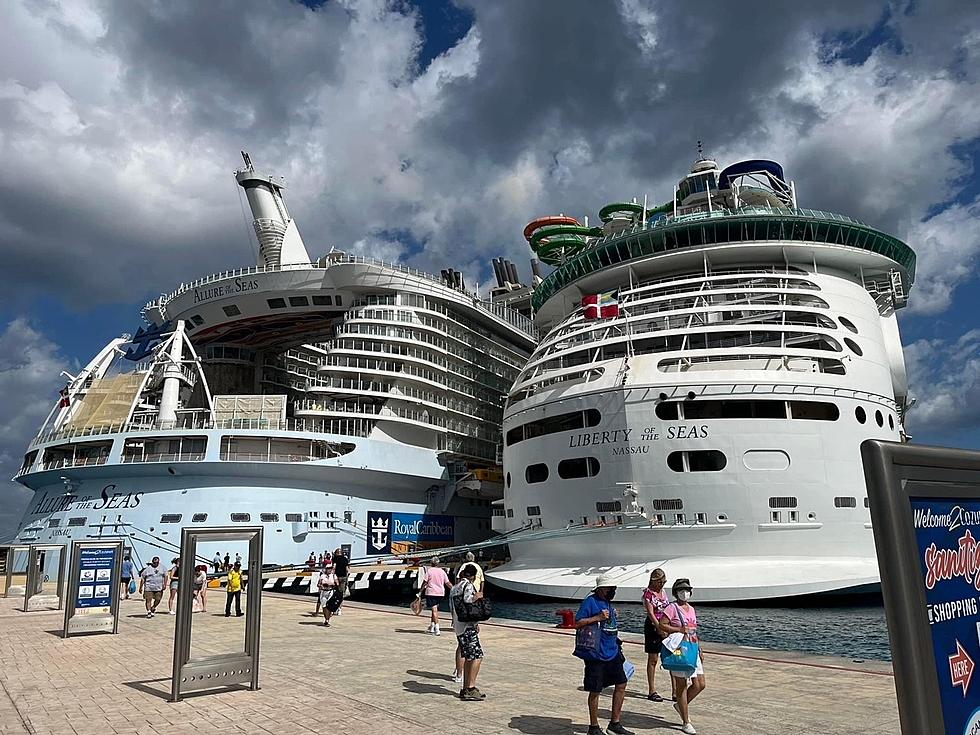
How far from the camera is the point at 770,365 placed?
26.4 metres

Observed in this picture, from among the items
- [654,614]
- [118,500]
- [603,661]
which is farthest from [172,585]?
[603,661]

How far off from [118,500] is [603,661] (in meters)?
36.5

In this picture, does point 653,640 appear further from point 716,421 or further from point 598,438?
point 598,438

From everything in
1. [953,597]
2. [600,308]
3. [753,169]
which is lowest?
[953,597]

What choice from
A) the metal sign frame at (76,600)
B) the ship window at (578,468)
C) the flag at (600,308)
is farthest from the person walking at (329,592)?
the flag at (600,308)

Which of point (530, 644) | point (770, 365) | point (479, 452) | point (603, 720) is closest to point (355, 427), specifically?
point (479, 452)

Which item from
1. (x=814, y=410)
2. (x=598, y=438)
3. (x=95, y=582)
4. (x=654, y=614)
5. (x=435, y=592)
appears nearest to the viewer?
(x=654, y=614)

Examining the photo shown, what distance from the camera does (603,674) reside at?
7.07m

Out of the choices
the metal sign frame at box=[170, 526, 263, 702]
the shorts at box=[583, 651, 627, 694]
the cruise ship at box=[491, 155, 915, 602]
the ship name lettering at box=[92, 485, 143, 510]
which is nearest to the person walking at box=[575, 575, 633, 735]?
the shorts at box=[583, 651, 627, 694]

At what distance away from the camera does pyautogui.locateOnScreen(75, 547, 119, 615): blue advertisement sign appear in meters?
15.3

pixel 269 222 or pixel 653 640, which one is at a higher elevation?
pixel 269 222

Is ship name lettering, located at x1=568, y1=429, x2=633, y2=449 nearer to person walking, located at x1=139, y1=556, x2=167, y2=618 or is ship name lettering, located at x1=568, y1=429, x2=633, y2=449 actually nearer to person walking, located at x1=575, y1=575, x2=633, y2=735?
person walking, located at x1=139, y1=556, x2=167, y2=618

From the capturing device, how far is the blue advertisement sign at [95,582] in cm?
1534

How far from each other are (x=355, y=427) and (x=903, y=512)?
4092cm
